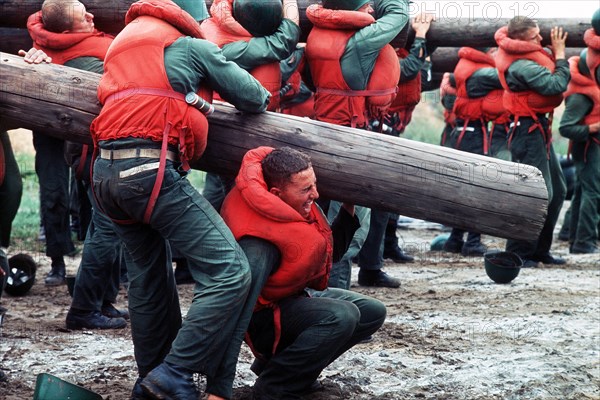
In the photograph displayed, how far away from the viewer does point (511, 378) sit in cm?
536

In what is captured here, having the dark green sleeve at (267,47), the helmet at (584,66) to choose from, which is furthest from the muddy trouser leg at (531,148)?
the dark green sleeve at (267,47)

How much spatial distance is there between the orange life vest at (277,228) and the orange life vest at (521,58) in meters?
4.85

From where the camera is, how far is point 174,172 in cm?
429

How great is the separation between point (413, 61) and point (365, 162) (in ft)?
11.3

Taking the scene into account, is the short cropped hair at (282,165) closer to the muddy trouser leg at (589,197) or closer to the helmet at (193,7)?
the helmet at (193,7)

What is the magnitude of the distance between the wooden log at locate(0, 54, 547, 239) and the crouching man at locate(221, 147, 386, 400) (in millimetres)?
309

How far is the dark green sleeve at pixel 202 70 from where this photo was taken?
4258 millimetres

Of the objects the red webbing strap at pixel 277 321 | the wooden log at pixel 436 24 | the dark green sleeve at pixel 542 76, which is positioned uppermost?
the wooden log at pixel 436 24

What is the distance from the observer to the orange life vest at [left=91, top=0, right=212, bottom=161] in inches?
166

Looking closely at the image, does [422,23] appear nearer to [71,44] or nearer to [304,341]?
[71,44]

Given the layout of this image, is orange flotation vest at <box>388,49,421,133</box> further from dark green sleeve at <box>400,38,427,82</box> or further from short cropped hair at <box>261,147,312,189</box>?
short cropped hair at <box>261,147,312,189</box>

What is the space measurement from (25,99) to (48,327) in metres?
2.03

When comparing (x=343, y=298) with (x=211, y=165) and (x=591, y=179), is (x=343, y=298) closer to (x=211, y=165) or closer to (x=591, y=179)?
(x=211, y=165)

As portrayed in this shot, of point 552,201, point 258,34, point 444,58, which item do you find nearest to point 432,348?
point 258,34
